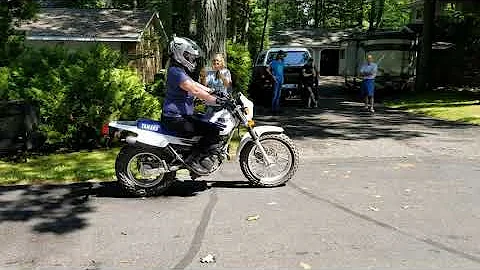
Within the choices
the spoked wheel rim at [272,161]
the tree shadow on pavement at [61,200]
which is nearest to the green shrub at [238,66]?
the spoked wheel rim at [272,161]

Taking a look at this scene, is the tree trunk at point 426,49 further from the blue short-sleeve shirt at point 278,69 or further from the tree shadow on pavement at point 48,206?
the tree shadow on pavement at point 48,206

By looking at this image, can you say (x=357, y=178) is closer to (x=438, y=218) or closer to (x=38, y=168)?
(x=438, y=218)

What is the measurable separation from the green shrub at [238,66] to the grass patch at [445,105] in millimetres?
5581

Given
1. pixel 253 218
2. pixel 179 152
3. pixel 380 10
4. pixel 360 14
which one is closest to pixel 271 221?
pixel 253 218

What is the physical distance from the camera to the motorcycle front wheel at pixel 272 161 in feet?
22.9

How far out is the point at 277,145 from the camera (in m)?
7.06

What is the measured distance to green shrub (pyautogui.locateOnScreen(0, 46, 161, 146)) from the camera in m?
9.20

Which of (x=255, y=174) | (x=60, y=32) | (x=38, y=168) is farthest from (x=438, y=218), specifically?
(x=60, y=32)

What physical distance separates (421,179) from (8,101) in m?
6.58

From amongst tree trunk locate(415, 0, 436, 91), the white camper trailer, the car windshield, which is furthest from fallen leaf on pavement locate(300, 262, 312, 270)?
tree trunk locate(415, 0, 436, 91)

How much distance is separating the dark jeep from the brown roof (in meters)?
9.43

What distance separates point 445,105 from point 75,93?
13.8 metres

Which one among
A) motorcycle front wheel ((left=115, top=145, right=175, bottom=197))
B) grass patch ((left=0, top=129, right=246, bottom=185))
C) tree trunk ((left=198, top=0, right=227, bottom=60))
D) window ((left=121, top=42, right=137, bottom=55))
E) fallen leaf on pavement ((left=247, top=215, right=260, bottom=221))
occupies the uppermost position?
tree trunk ((left=198, top=0, right=227, bottom=60))

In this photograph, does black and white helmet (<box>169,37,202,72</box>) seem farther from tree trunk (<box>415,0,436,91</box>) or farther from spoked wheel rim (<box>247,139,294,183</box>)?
tree trunk (<box>415,0,436,91</box>)
